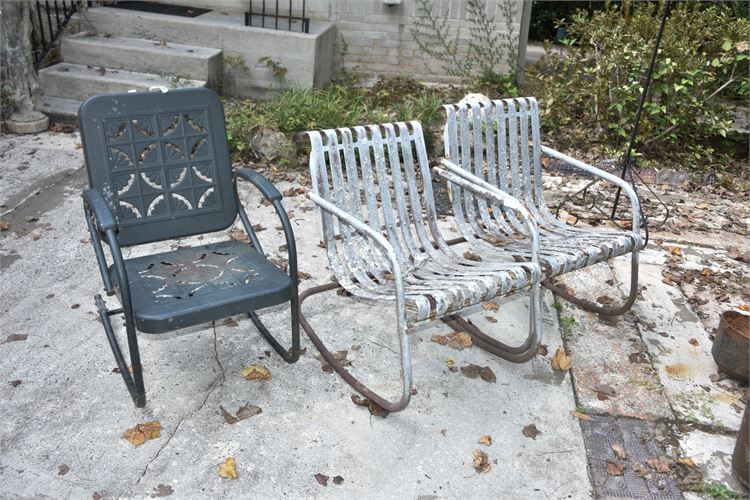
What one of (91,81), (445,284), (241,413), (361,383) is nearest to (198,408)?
(241,413)

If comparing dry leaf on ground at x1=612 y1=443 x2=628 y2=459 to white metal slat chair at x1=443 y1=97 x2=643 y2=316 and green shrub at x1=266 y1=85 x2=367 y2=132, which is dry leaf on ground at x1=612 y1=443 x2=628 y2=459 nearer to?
white metal slat chair at x1=443 y1=97 x2=643 y2=316

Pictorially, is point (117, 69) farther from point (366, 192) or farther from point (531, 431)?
point (531, 431)

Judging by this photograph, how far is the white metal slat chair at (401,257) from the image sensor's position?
9.53 ft

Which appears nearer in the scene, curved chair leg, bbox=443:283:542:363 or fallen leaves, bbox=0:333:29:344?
curved chair leg, bbox=443:283:542:363

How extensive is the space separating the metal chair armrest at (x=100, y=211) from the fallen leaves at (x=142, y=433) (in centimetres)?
83

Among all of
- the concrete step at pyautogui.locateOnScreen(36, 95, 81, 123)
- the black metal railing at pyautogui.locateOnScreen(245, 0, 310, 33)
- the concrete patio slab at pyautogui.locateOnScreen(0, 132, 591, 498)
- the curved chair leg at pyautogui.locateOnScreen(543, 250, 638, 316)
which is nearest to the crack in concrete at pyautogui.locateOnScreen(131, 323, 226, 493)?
the concrete patio slab at pyautogui.locateOnScreen(0, 132, 591, 498)

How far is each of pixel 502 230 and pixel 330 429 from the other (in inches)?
59.2

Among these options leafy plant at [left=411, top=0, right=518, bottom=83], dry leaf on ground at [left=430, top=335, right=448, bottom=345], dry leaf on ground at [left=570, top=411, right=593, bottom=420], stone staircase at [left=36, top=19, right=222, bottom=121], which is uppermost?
leafy plant at [left=411, top=0, right=518, bottom=83]

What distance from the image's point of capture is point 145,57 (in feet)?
22.4

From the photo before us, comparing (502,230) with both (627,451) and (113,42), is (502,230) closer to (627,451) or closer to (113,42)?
(627,451)

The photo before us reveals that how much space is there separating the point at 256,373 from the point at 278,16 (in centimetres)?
521

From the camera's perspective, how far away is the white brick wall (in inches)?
293

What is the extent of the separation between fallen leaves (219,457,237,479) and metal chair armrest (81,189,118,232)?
1001 mm

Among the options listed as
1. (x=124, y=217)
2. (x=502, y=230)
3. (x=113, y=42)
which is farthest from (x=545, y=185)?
(x=113, y=42)
